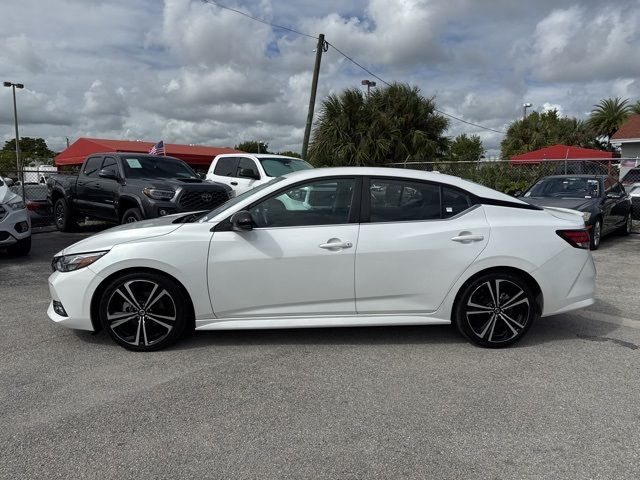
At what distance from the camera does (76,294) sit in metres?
4.21

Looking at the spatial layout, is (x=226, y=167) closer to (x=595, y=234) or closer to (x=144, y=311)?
(x=595, y=234)

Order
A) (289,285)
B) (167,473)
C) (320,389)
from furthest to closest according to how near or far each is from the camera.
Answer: (289,285), (320,389), (167,473)

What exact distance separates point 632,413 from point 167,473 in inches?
112

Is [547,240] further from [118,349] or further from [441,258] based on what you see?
[118,349]

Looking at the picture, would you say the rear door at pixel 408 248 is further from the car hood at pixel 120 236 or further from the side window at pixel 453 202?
the car hood at pixel 120 236

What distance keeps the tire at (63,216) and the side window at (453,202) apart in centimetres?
982

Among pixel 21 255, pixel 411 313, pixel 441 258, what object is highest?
pixel 441 258

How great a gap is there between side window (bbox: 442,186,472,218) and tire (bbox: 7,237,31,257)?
7210 millimetres

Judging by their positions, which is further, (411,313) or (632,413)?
(411,313)

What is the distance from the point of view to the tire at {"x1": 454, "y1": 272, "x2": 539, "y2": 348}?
4.34 metres

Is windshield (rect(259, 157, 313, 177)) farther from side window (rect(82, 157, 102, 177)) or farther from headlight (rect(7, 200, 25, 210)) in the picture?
headlight (rect(7, 200, 25, 210))

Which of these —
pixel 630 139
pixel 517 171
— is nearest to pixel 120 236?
pixel 517 171

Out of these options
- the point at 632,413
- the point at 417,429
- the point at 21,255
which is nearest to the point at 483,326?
the point at 632,413

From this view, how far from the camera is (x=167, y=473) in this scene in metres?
2.65
